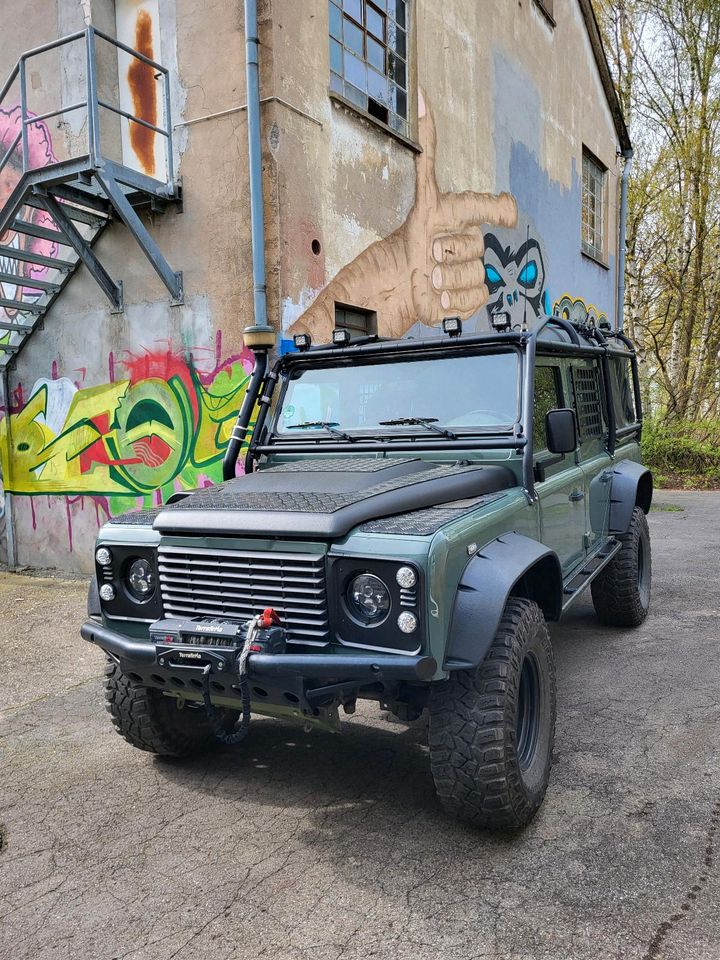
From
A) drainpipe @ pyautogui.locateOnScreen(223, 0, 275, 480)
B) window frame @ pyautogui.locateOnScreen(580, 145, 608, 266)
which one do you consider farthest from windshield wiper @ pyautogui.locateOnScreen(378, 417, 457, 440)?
window frame @ pyautogui.locateOnScreen(580, 145, 608, 266)

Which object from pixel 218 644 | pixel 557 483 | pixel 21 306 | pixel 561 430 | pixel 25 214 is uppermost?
pixel 25 214

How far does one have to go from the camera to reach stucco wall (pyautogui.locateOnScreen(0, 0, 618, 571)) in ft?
23.7

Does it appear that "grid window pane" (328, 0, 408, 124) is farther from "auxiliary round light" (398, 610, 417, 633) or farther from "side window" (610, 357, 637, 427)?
"auxiliary round light" (398, 610, 417, 633)

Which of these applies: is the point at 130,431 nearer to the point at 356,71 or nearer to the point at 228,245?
the point at 228,245

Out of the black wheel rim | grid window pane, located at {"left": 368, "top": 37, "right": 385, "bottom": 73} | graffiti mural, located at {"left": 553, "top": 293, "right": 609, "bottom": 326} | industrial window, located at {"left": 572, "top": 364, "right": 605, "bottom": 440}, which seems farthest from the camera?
graffiti mural, located at {"left": 553, "top": 293, "right": 609, "bottom": 326}

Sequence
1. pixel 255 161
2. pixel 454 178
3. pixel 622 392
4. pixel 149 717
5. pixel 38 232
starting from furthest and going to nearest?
pixel 454 178 < pixel 38 232 < pixel 255 161 < pixel 622 392 < pixel 149 717

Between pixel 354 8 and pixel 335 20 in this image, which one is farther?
pixel 354 8

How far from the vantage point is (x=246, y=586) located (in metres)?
2.99

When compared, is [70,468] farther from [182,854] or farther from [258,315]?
[182,854]

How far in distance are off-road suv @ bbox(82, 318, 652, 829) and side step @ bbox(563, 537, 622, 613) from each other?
2 cm

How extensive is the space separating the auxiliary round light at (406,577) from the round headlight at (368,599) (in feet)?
0.24

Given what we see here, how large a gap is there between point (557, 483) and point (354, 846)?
2138 mm

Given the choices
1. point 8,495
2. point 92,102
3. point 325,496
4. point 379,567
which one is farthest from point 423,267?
point 379,567

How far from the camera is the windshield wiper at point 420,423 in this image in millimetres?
3861
